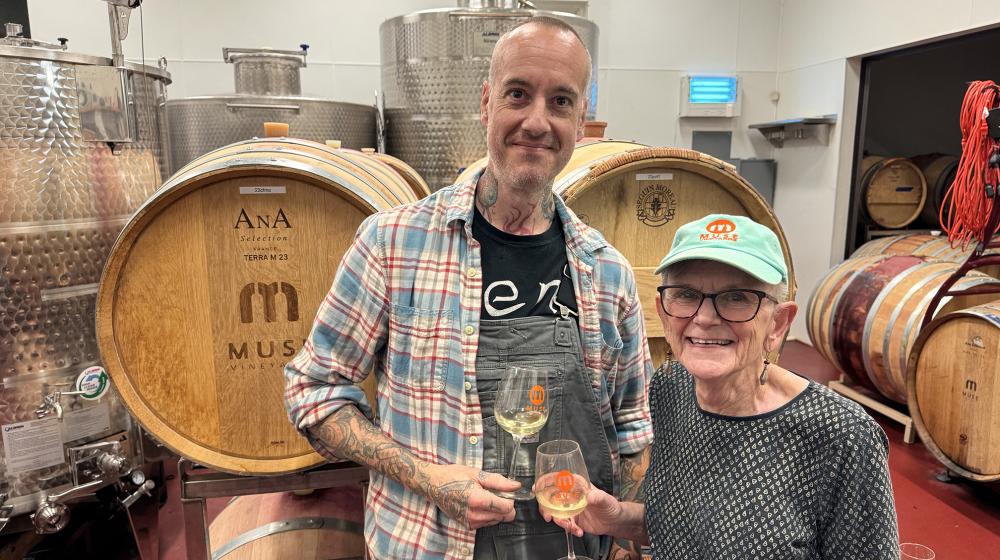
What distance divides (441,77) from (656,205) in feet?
5.29

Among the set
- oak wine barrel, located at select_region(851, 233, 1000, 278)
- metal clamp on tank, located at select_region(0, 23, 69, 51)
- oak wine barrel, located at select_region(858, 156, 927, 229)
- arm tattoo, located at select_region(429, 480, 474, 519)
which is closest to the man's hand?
arm tattoo, located at select_region(429, 480, 474, 519)

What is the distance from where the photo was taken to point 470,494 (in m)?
1.40

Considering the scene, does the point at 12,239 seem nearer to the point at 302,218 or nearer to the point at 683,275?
the point at 302,218

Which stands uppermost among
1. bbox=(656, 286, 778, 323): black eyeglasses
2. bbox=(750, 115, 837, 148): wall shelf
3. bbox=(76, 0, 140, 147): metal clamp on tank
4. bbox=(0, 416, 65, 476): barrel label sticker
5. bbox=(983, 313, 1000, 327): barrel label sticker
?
bbox=(750, 115, 837, 148): wall shelf

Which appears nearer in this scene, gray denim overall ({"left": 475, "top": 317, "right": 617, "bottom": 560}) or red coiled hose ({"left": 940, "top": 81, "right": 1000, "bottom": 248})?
gray denim overall ({"left": 475, "top": 317, "right": 617, "bottom": 560})

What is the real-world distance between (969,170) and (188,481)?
476 cm

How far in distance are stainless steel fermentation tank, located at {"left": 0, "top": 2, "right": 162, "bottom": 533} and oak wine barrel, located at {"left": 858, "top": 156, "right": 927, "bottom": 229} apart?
6624 millimetres

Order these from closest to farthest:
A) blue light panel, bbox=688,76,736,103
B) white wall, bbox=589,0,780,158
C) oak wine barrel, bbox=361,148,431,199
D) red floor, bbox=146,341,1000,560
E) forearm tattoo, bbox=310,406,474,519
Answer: forearm tattoo, bbox=310,406,474,519 < oak wine barrel, bbox=361,148,431,199 < red floor, bbox=146,341,1000,560 < white wall, bbox=589,0,780,158 < blue light panel, bbox=688,76,736,103

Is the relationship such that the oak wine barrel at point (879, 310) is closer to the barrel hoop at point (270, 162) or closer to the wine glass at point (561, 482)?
the wine glass at point (561, 482)

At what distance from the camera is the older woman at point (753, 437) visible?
1200 millimetres

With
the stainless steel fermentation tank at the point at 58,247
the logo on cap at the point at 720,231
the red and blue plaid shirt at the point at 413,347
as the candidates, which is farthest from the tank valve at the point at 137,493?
the logo on cap at the point at 720,231

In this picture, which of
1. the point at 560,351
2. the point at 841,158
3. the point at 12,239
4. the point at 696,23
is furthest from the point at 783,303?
→ the point at 696,23

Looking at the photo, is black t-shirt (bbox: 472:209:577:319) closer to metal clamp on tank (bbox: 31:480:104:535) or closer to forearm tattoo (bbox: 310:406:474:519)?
forearm tattoo (bbox: 310:406:474:519)

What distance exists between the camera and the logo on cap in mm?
1262
